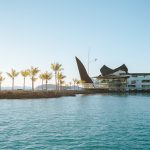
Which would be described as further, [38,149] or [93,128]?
[93,128]

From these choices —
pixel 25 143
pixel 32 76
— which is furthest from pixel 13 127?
pixel 32 76

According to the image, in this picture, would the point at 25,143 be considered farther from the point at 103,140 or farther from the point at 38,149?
the point at 103,140

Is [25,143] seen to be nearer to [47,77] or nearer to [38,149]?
[38,149]

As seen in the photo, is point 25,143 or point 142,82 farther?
point 142,82

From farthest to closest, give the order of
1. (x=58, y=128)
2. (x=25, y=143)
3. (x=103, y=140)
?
(x=58, y=128) < (x=103, y=140) < (x=25, y=143)

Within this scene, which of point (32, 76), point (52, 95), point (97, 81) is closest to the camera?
point (52, 95)

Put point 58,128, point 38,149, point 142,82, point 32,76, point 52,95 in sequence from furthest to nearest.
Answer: point 142,82
point 32,76
point 52,95
point 58,128
point 38,149

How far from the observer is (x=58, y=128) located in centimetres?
3312

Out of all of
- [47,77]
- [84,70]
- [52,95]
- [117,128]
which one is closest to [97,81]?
[84,70]

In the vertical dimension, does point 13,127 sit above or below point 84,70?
below

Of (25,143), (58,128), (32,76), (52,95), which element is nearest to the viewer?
(25,143)

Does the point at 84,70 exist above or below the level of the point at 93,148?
above

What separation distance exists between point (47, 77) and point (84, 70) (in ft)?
152

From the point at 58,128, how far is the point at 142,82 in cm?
15112
